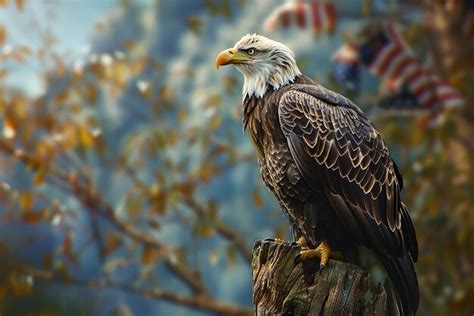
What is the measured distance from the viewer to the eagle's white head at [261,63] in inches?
113

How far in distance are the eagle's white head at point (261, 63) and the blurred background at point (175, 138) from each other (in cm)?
264

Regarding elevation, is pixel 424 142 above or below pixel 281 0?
below

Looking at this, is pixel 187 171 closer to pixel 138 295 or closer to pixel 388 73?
pixel 138 295

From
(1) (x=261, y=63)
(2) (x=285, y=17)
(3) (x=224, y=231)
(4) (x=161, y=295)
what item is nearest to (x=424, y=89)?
(2) (x=285, y=17)

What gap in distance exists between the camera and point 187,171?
223 inches

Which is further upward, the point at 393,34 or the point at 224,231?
the point at 393,34

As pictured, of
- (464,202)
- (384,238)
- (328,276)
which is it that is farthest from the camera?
(464,202)

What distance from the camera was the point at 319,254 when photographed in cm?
244

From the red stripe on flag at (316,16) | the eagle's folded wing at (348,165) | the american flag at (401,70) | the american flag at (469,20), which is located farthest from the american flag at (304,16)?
the eagle's folded wing at (348,165)

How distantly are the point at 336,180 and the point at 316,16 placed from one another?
3.26m

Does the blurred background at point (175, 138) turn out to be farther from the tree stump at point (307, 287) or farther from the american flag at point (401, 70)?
the tree stump at point (307, 287)

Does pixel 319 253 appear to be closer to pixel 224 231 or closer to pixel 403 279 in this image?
pixel 403 279

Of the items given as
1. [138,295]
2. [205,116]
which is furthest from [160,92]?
[138,295]

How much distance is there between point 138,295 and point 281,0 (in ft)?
8.01
